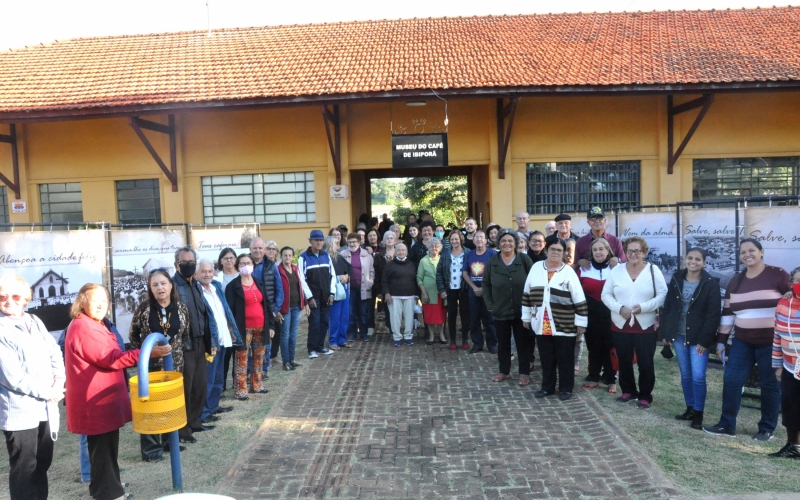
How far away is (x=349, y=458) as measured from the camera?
16.2ft

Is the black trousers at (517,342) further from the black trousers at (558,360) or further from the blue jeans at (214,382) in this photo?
the blue jeans at (214,382)

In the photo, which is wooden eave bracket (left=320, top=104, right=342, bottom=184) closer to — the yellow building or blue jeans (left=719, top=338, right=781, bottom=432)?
the yellow building

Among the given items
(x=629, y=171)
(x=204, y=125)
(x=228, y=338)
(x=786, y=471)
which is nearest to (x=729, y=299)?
(x=786, y=471)

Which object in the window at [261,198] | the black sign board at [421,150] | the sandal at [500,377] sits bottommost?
the sandal at [500,377]

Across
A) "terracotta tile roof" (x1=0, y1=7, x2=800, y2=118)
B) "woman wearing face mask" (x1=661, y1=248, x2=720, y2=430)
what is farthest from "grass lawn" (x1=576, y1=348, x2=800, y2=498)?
"terracotta tile roof" (x1=0, y1=7, x2=800, y2=118)

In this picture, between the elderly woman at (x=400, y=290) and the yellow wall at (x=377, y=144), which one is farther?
the yellow wall at (x=377, y=144)

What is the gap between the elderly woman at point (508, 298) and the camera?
23.0 feet

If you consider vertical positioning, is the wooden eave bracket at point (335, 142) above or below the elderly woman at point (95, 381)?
above

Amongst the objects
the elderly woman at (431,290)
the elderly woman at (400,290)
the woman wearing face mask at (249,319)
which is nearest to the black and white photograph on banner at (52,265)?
the woman wearing face mask at (249,319)

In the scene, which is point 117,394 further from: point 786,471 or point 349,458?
point 786,471

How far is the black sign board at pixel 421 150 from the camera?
1337 cm

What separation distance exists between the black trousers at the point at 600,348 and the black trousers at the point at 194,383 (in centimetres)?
447

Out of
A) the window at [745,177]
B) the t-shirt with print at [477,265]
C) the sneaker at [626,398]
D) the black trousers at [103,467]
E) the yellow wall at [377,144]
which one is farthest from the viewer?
the window at [745,177]

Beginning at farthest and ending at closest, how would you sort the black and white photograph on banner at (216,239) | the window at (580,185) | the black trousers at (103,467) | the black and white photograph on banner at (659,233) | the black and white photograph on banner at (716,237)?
the window at (580,185) → the black and white photograph on banner at (216,239) → the black and white photograph on banner at (659,233) → the black and white photograph on banner at (716,237) → the black trousers at (103,467)
